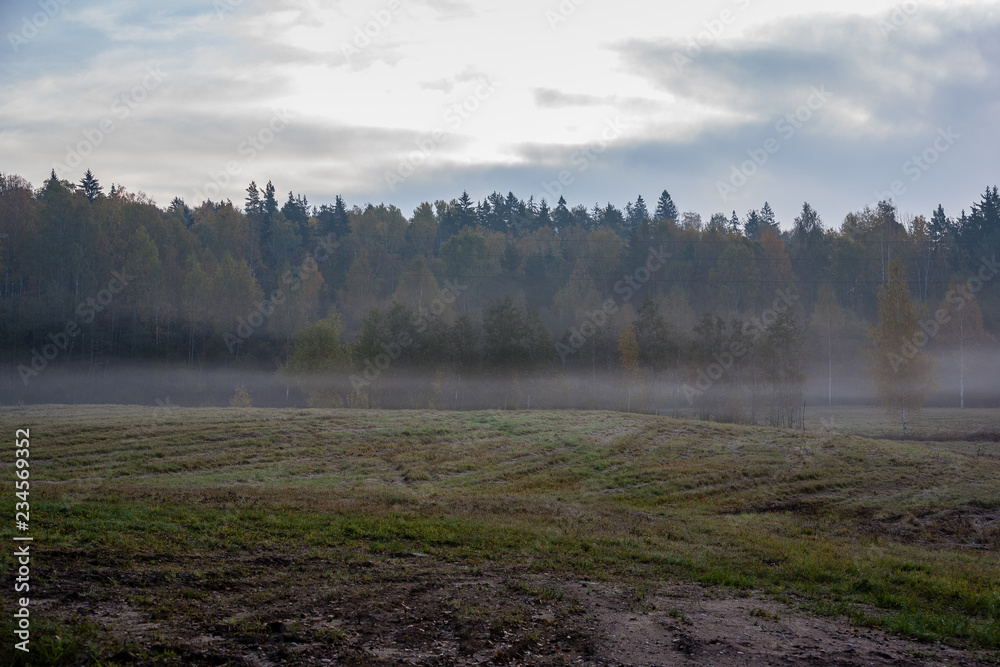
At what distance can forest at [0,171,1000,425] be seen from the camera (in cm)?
6806

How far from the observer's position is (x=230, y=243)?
12125cm

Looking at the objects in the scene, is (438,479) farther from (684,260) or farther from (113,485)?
(684,260)

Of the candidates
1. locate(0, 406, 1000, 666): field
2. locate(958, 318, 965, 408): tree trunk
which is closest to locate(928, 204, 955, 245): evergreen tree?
locate(958, 318, 965, 408): tree trunk

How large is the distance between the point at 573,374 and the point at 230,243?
7769cm

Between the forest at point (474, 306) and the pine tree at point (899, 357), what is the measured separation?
82.0 inches

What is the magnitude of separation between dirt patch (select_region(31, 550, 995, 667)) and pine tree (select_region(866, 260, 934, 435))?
55.7 metres

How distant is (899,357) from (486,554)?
56986 mm

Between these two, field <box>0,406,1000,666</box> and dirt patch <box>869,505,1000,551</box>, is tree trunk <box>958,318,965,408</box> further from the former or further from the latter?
dirt patch <box>869,505,1000,551</box>

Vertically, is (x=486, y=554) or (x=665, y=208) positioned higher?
(x=665, y=208)

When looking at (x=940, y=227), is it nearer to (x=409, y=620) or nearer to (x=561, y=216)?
(x=561, y=216)

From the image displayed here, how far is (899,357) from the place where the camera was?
5916 cm

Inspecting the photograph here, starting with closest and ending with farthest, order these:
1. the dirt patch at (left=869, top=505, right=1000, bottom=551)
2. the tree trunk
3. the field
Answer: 1. the field
2. the dirt patch at (left=869, top=505, right=1000, bottom=551)
3. the tree trunk

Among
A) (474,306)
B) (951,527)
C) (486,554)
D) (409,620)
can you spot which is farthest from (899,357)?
(474,306)

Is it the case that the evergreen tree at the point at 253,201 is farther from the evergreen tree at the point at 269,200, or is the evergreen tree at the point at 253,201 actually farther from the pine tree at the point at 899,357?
the pine tree at the point at 899,357
